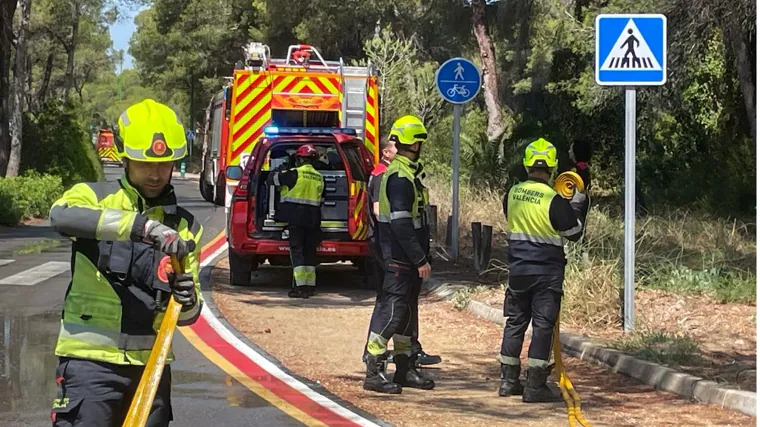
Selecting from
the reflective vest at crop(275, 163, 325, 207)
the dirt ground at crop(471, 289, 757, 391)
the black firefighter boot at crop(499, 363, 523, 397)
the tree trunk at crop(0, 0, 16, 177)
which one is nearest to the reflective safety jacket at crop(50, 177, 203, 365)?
the black firefighter boot at crop(499, 363, 523, 397)

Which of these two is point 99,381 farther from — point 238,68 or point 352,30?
point 352,30

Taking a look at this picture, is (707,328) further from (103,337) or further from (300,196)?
(103,337)

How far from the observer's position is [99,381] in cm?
410

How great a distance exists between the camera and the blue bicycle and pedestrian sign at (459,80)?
15188mm

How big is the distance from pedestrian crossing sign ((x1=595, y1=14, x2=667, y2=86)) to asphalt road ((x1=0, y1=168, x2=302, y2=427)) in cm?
414

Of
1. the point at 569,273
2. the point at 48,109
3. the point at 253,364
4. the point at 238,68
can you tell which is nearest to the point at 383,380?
the point at 253,364

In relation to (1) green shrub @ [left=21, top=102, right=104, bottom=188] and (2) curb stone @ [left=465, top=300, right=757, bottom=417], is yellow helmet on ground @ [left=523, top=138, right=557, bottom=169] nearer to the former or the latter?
(2) curb stone @ [left=465, top=300, right=757, bottom=417]

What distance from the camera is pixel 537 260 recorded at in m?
7.96

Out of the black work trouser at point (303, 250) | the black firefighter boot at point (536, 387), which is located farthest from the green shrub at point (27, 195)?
the black firefighter boot at point (536, 387)

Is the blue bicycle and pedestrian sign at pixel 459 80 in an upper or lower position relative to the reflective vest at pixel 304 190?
upper

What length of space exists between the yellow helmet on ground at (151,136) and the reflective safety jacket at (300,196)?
8813 mm

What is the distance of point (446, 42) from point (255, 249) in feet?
124

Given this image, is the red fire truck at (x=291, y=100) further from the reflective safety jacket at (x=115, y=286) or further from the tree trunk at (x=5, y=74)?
the reflective safety jacket at (x=115, y=286)

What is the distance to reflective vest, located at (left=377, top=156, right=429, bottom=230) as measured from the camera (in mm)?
8231
